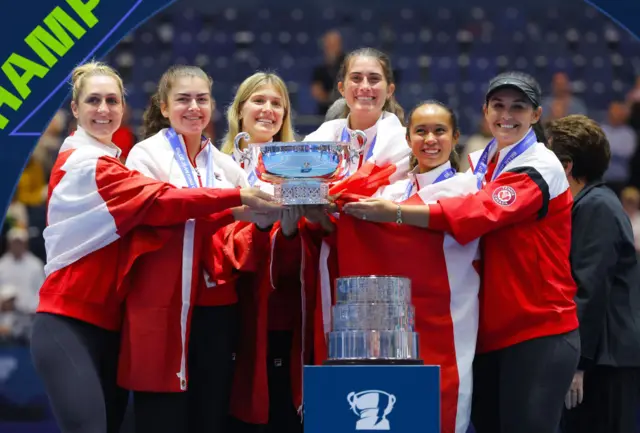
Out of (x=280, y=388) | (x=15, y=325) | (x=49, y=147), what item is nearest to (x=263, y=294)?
(x=280, y=388)

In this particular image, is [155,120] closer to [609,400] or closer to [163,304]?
[163,304]

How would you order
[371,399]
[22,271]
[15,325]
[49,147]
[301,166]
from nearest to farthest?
[371,399], [301,166], [15,325], [22,271], [49,147]

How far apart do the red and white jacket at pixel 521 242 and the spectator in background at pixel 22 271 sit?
4.88m

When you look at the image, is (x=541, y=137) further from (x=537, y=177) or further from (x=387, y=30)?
(x=387, y=30)

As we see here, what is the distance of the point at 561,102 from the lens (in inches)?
401

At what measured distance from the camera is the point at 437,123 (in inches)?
178

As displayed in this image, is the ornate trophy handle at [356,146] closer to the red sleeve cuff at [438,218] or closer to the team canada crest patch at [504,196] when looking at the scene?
the red sleeve cuff at [438,218]

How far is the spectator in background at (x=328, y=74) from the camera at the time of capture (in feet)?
33.2

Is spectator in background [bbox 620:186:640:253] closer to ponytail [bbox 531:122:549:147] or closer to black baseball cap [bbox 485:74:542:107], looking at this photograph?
ponytail [bbox 531:122:549:147]

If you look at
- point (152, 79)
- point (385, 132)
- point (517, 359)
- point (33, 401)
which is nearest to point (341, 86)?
point (385, 132)

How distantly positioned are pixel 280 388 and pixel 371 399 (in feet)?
3.90

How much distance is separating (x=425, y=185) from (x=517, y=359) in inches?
29.1

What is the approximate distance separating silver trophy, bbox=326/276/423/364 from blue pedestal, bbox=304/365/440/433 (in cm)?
9

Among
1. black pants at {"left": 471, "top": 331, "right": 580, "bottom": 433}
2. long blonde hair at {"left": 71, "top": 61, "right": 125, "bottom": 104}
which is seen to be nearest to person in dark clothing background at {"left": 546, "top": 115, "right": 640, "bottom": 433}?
black pants at {"left": 471, "top": 331, "right": 580, "bottom": 433}
